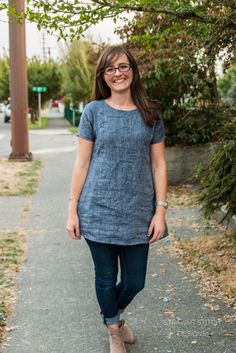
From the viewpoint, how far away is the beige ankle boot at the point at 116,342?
3377mm

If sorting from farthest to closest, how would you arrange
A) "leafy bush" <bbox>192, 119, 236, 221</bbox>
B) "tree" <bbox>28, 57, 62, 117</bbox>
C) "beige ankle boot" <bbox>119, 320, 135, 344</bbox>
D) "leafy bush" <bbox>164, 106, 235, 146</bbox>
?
1. "tree" <bbox>28, 57, 62, 117</bbox>
2. "leafy bush" <bbox>164, 106, 235, 146</bbox>
3. "leafy bush" <bbox>192, 119, 236, 221</bbox>
4. "beige ankle boot" <bbox>119, 320, 135, 344</bbox>

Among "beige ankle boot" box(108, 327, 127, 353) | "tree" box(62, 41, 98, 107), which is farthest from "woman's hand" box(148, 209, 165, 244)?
Answer: "tree" box(62, 41, 98, 107)

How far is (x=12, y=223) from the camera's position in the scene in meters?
7.23

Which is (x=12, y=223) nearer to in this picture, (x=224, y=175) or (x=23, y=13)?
(x=224, y=175)

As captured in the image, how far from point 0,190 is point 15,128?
4590mm

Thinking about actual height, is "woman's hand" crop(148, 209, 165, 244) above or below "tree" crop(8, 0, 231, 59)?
below

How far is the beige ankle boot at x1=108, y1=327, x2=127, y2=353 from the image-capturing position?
11.1ft

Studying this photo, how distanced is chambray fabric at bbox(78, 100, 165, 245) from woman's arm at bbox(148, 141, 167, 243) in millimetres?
65

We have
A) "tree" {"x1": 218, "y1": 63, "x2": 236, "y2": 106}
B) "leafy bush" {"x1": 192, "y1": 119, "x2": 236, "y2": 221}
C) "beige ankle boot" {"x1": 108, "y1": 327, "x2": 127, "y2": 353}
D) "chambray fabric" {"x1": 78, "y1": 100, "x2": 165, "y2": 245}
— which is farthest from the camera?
"tree" {"x1": 218, "y1": 63, "x2": 236, "y2": 106}

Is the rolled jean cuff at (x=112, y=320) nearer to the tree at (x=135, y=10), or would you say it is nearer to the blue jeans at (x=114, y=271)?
the blue jeans at (x=114, y=271)

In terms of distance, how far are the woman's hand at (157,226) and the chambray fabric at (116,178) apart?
44 millimetres

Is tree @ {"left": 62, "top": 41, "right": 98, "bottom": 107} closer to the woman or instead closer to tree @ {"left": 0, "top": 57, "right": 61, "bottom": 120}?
tree @ {"left": 0, "top": 57, "right": 61, "bottom": 120}

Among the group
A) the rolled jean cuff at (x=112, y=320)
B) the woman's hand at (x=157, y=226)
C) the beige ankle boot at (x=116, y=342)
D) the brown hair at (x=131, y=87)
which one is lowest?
the beige ankle boot at (x=116, y=342)

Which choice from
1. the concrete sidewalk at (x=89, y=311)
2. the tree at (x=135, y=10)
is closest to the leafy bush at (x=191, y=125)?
the concrete sidewalk at (x=89, y=311)
